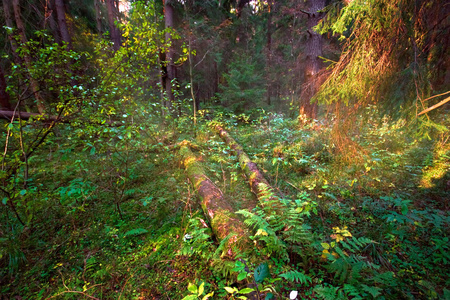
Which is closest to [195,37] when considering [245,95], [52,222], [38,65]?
[245,95]

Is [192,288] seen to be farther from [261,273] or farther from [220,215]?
[220,215]

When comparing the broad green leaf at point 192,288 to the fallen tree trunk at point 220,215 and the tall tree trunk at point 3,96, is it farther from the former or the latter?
the tall tree trunk at point 3,96

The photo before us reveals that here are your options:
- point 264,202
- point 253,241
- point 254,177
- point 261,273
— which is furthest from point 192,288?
point 254,177

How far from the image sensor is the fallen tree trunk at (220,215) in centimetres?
225

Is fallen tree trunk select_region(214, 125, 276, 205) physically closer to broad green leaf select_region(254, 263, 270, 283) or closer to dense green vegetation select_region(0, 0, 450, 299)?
dense green vegetation select_region(0, 0, 450, 299)

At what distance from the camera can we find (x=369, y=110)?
409 centimetres

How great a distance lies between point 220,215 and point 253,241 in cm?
65

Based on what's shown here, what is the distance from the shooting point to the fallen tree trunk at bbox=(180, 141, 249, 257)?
7.39 ft

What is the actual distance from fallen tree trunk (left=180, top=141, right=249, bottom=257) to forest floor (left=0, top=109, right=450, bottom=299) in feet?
0.46

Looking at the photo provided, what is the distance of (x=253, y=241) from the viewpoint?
7.59 ft

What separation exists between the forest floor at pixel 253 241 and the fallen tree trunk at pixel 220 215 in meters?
0.14

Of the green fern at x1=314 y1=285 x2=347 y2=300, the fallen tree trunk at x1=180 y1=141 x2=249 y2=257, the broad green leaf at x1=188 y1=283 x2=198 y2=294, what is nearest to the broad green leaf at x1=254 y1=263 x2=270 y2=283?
the broad green leaf at x1=188 y1=283 x2=198 y2=294

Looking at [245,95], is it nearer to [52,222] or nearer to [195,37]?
[195,37]

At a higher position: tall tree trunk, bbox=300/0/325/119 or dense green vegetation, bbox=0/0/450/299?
tall tree trunk, bbox=300/0/325/119
